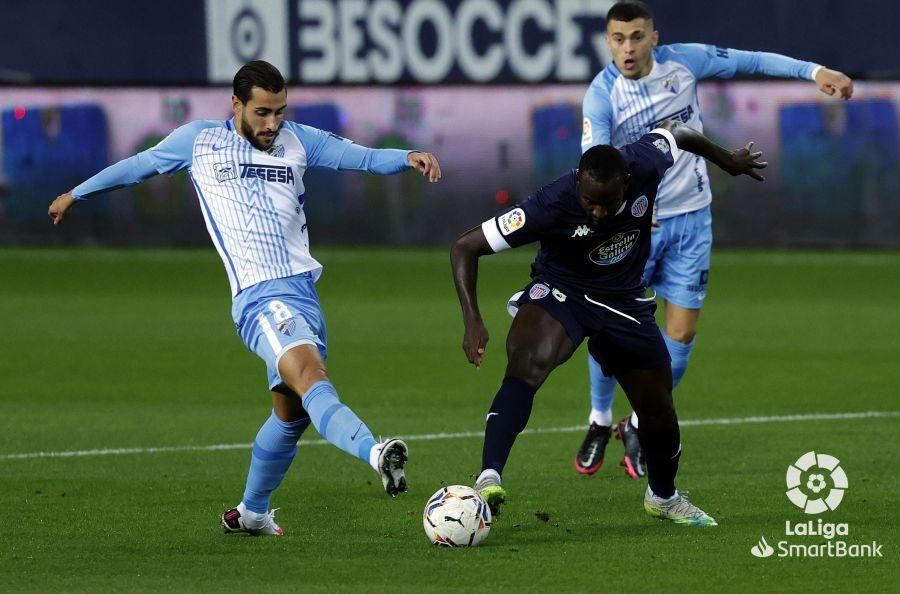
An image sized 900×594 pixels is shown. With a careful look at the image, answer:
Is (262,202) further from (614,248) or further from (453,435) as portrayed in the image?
(453,435)

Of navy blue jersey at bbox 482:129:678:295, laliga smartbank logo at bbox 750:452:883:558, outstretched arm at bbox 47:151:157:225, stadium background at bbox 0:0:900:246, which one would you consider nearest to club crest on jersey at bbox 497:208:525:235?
navy blue jersey at bbox 482:129:678:295

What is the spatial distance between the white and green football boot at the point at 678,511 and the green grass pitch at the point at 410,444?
0.30 feet

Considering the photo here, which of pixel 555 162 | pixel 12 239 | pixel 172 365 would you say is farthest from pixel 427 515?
pixel 12 239

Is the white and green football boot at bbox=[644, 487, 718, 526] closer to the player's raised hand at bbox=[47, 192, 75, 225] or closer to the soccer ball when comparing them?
the soccer ball

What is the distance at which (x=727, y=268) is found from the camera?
2016cm

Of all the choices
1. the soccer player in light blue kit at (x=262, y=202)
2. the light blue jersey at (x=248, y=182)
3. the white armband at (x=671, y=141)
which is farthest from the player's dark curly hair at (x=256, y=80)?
the white armband at (x=671, y=141)

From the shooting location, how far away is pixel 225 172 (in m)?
7.01

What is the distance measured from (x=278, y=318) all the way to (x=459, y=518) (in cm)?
108

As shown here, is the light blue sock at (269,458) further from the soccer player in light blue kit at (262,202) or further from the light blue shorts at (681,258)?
the light blue shorts at (681,258)

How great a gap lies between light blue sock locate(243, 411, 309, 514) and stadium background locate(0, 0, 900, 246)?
15127 mm

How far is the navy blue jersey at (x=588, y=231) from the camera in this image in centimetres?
693

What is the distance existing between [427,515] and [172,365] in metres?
6.71

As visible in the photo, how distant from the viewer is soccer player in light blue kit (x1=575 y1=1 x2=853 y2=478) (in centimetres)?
884
